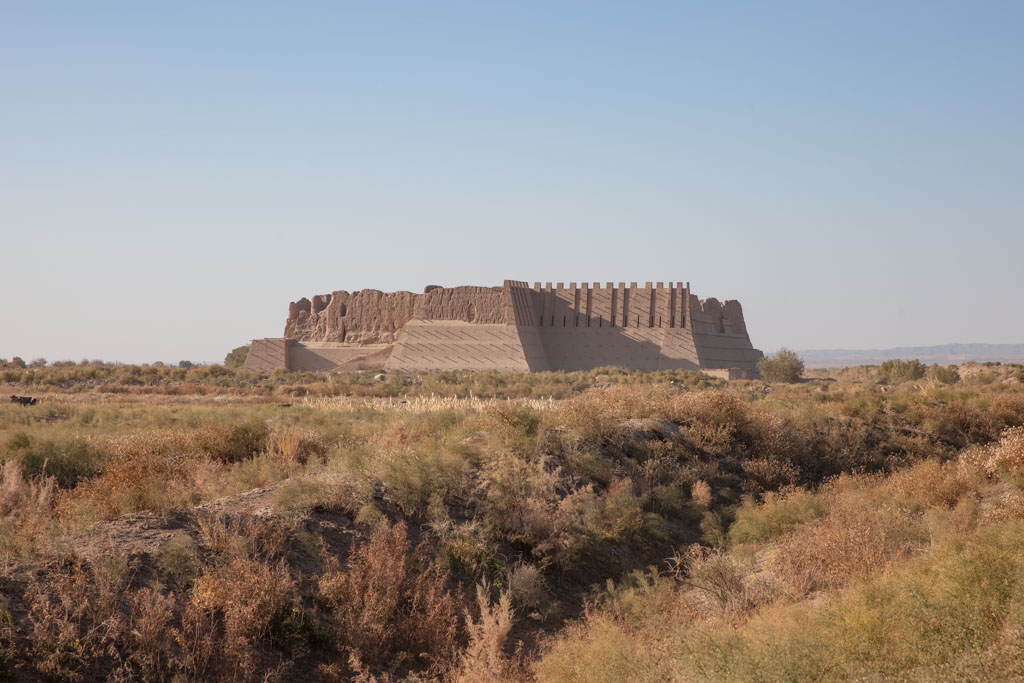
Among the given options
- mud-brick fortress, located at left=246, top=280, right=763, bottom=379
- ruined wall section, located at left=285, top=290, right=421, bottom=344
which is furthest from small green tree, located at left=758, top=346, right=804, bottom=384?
ruined wall section, located at left=285, top=290, right=421, bottom=344

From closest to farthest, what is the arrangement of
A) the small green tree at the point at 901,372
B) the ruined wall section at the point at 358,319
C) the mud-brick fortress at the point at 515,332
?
1. the small green tree at the point at 901,372
2. the mud-brick fortress at the point at 515,332
3. the ruined wall section at the point at 358,319

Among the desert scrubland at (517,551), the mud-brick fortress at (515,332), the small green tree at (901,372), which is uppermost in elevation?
the mud-brick fortress at (515,332)

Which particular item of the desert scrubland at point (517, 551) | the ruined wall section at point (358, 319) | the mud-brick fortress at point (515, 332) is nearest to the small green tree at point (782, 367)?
the mud-brick fortress at point (515, 332)

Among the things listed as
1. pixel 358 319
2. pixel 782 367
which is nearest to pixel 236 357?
pixel 358 319

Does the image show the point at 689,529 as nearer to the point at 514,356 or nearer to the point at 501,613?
the point at 501,613

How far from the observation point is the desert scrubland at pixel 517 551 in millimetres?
5992

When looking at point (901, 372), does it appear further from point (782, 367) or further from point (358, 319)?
point (358, 319)

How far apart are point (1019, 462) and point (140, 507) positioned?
39.6 ft

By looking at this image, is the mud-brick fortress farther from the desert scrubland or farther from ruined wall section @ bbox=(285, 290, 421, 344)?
the desert scrubland

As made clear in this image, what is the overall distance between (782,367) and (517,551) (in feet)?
129

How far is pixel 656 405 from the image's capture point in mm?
16500

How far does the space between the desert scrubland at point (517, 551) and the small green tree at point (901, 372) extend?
25.9 metres

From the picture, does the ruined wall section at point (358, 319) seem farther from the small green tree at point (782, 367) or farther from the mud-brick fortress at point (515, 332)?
the small green tree at point (782, 367)

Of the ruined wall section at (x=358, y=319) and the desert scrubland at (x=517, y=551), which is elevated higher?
the ruined wall section at (x=358, y=319)
